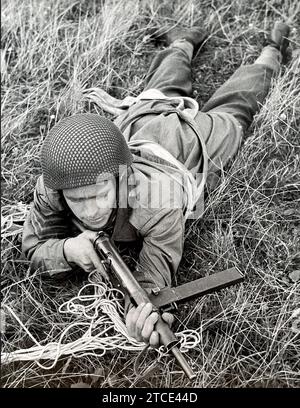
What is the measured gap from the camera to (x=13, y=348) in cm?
317

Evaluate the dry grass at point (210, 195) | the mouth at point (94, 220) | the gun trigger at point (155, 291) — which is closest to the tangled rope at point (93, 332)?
the dry grass at point (210, 195)

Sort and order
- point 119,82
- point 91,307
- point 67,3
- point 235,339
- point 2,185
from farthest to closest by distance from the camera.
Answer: point 67,3 < point 119,82 < point 2,185 < point 91,307 < point 235,339

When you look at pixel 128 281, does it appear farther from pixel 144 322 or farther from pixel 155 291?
pixel 144 322

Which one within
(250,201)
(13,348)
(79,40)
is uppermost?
(79,40)

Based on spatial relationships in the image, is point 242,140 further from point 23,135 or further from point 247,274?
point 23,135

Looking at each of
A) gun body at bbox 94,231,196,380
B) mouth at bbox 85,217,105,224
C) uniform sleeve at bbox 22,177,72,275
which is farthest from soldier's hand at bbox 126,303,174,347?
uniform sleeve at bbox 22,177,72,275

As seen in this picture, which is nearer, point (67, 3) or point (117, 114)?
point (117, 114)

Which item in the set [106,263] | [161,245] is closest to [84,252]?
[106,263]

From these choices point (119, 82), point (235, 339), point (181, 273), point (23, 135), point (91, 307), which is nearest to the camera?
point (235, 339)

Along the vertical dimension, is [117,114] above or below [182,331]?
above

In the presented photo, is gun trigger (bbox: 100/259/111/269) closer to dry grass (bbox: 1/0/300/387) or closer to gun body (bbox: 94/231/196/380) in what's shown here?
gun body (bbox: 94/231/196/380)

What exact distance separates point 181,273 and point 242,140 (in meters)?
1.15

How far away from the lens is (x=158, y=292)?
293 centimetres

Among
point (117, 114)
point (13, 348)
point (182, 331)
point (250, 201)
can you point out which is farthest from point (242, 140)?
point (13, 348)
